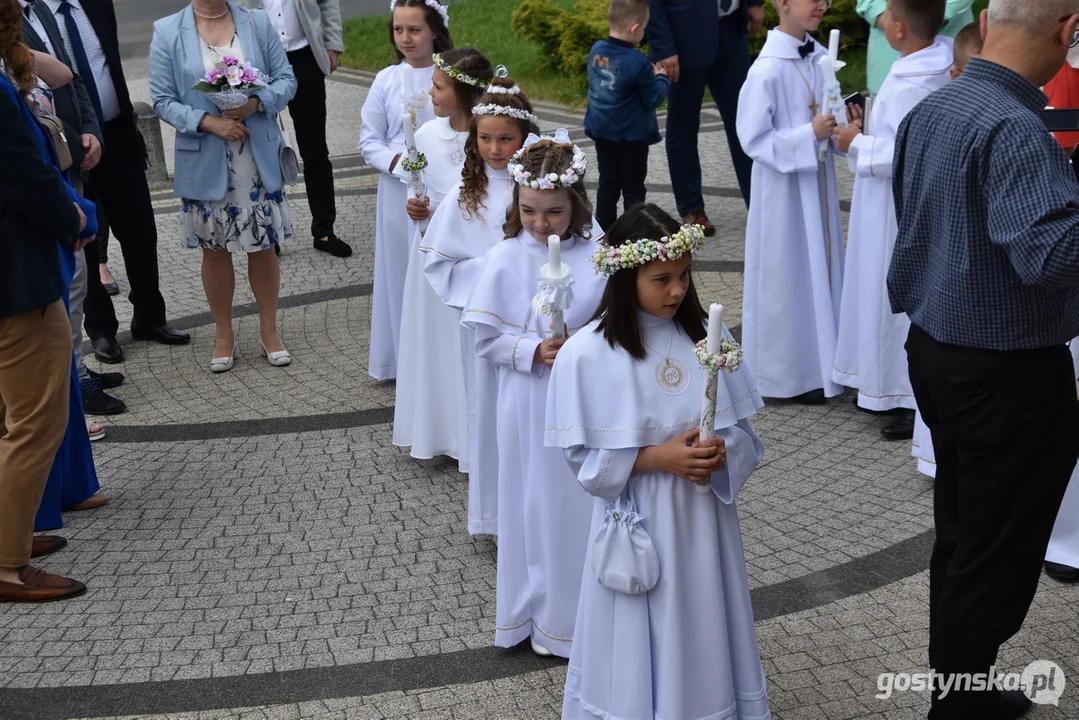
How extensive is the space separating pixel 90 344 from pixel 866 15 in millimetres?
5293

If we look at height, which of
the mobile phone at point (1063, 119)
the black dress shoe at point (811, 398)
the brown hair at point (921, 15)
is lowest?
the black dress shoe at point (811, 398)

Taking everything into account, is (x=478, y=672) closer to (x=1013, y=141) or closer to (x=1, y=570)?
(x=1, y=570)

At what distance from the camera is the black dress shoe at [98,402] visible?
6.93 metres

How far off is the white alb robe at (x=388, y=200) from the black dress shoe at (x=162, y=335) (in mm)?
1669

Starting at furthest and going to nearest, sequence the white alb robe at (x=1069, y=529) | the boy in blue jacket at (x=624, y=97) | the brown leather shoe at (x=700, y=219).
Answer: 1. the brown leather shoe at (x=700, y=219)
2. the boy in blue jacket at (x=624, y=97)
3. the white alb robe at (x=1069, y=529)

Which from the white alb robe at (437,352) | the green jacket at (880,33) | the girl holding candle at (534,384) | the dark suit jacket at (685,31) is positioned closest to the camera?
the girl holding candle at (534,384)

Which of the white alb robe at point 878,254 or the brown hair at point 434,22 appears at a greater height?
the brown hair at point 434,22

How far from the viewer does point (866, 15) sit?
24.8 feet

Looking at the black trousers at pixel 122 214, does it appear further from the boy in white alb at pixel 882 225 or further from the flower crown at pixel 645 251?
the flower crown at pixel 645 251

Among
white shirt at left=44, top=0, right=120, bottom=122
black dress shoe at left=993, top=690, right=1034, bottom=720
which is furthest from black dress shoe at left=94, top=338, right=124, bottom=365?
black dress shoe at left=993, top=690, right=1034, bottom=720

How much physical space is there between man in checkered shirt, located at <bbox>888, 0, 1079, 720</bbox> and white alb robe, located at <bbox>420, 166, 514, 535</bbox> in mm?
1917

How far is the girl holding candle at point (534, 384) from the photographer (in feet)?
13.8

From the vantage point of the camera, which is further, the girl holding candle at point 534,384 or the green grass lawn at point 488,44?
the green grass lawn at point 488,44

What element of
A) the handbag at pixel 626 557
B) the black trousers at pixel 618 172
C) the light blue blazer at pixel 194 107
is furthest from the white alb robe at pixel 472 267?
the black trousers at pixel 618 172
